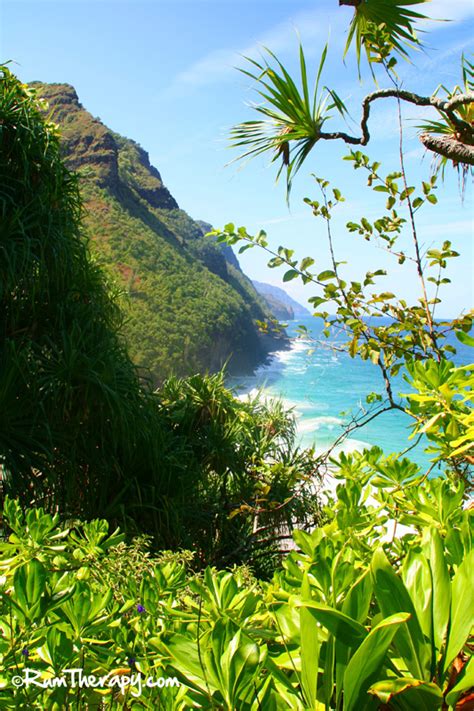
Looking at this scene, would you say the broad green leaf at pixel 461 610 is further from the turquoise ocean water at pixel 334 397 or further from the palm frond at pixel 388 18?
the turquoise ocean water at pixel 334 397

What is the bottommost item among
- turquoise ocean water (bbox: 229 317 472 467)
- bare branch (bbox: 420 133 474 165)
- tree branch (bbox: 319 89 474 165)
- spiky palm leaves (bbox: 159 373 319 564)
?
turquoise ocean water (bbox: 229 317 472 467)

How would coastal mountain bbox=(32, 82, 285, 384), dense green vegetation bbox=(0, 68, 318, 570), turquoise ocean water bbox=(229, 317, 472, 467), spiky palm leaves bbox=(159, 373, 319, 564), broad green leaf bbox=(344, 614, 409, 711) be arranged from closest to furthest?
broad green leaf bbox=(344, 614, 409, 711) < dense green vegetation bbox=(0, 68, 318, 570) < spiky palm leaves bbox=(159, 373, 319, 564) < turquoise ocean water bbox=(229, 317, 472, 467) < coastal mountain bbox=(32, 82, 285, 384)

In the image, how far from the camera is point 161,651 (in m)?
0.42

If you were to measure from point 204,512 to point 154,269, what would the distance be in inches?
1034

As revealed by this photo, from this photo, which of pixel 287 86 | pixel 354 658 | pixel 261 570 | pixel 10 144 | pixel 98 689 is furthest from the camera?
pixel 261 570

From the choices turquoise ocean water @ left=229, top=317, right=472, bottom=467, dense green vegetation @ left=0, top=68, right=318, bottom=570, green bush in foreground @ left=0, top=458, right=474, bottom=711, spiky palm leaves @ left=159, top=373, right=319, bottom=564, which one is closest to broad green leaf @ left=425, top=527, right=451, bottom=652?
green bush in foreground @ left=0, top=458, right=474, bottom=711

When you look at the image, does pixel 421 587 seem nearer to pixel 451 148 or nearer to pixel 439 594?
pixel 439 594

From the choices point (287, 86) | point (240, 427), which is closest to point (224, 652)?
point (287, 86)

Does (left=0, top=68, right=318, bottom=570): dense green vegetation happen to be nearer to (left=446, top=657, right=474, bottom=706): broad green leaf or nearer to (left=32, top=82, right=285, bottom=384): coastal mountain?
(left=446, top=657, right=474, bottom=706): broad green leaf

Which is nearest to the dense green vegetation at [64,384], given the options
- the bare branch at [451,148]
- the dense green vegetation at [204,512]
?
the dense green vegetation at [204,512]

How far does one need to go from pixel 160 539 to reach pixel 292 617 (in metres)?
3.47

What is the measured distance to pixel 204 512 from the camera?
443cm

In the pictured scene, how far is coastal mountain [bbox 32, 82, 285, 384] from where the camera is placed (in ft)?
83.9

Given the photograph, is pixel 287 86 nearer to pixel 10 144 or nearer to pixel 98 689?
pixel 98 689
